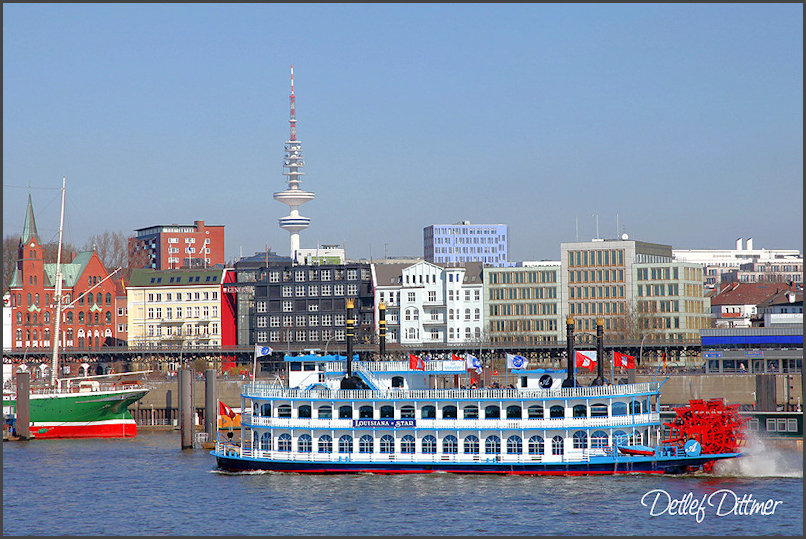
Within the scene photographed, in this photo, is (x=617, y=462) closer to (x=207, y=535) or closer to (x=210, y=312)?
(x=207, y=535)

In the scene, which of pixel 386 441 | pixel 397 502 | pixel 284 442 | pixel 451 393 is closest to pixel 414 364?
pixel 451 393

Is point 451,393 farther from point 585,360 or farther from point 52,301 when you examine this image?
point 52,301

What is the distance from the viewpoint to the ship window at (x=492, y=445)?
71.2m

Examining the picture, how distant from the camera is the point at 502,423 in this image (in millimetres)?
70750

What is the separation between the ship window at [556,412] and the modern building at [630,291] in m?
79.4

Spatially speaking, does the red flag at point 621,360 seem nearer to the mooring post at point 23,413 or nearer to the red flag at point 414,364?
the red flag at point 414,364

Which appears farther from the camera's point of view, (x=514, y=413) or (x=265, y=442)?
(x=265, y=442)

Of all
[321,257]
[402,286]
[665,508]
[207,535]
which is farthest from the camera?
[321,257]

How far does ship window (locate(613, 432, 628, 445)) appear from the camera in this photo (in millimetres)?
70375

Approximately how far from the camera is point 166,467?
256 ft

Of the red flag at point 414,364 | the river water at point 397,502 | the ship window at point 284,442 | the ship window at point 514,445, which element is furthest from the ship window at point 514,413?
the ship window at point 284,442

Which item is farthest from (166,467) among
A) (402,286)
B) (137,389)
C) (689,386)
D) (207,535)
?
(402,286)

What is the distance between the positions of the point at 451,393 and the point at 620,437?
8.87 meters

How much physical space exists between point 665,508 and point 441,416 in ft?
48.7
